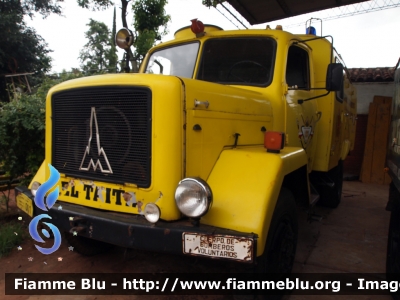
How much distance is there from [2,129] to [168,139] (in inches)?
109

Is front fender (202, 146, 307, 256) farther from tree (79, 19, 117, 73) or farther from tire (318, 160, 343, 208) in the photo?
tree (79, 19, 117, 73)

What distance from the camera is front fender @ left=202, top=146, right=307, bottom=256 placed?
6.62 feet

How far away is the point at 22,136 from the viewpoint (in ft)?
13.6

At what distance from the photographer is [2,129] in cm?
389

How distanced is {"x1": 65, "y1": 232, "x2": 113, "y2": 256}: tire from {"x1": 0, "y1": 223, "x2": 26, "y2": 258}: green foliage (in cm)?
86

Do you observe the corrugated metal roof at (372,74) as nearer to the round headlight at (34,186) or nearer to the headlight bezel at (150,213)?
the headlight bezel at (150,213)

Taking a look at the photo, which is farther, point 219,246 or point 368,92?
point 368,92

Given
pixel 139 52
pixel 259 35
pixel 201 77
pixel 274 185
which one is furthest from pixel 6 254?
pixel 139 52

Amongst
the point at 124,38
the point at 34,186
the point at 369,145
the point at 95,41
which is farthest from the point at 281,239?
the point at 95,41

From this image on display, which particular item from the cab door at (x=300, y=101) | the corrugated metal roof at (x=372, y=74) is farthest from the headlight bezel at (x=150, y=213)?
the corrugated metal roof at (x=372, y=74)

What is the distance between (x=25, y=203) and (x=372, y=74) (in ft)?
31.6

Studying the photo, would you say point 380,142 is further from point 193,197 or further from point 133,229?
point 133,229

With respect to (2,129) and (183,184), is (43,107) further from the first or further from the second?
(183,184)

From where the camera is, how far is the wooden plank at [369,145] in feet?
27.8
